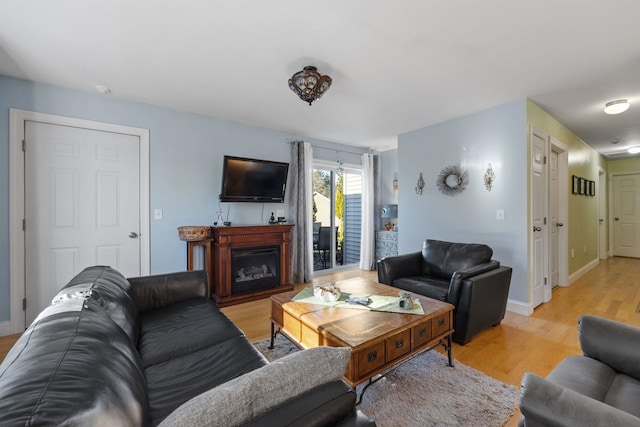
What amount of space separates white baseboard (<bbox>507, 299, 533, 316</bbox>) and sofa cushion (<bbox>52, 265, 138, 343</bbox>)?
3.71 metres

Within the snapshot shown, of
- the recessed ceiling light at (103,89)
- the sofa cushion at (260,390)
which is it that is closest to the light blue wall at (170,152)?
the recessed ceiling light at (103,89)

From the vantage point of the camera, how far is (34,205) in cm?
275

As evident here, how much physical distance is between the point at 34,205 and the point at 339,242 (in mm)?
4296

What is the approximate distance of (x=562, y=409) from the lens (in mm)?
852

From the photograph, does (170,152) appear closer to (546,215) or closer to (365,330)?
(365,330)

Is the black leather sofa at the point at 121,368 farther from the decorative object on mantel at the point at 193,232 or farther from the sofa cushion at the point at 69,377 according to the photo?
the decorative object on mantel at the point at 193,232

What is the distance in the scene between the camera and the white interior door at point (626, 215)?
253 inches

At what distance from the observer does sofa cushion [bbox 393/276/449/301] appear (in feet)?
8.68

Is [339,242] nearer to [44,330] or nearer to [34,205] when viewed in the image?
[34,205]

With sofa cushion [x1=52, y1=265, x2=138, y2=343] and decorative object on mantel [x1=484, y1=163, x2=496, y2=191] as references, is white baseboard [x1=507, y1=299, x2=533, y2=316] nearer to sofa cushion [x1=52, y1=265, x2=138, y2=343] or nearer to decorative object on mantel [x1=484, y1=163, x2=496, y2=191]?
decorative object on mantel [x1=484, y1=163, x2=496, y2=191]

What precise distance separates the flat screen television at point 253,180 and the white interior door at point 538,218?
10.3ft

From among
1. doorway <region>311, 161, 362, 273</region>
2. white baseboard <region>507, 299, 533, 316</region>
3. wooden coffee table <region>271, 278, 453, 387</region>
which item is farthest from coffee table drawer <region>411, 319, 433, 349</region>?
doorway <region>311, 161, 362, 273</region>

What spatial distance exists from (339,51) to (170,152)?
2.42 m

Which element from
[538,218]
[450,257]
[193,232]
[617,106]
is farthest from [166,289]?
[617,106]
